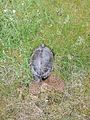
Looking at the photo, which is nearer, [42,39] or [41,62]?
[41,62]

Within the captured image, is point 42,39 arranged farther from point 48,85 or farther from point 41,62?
point 48,85

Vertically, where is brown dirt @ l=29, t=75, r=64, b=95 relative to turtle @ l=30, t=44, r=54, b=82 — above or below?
below

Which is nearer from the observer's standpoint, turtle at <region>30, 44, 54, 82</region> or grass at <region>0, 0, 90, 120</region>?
turtle at <region>30, 44, 54, 82</region>

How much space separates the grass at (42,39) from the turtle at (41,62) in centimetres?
14

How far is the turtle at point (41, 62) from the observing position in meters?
16.0

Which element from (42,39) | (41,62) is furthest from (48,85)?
(42,39)

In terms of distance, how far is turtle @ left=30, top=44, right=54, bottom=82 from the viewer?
52.4ft

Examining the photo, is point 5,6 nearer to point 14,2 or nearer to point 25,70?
point 14,2

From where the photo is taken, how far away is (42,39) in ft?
53.4

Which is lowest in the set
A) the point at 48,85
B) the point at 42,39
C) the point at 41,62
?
the point at 48,85

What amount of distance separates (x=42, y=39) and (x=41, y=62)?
536 mm

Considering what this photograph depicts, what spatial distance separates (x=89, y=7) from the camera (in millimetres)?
16406

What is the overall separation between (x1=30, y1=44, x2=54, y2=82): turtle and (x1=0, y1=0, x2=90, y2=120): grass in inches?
5.4

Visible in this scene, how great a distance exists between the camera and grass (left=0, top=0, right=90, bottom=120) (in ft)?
53.0
